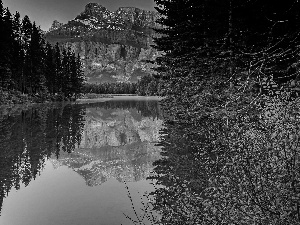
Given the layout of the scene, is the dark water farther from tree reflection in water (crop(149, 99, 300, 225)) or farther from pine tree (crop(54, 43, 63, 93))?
pine tree (crop(54, 43, 63, 93))

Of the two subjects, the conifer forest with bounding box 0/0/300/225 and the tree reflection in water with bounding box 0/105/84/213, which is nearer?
the conifer forest with bounding box 0/0/300/225

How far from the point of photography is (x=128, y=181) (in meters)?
9.27

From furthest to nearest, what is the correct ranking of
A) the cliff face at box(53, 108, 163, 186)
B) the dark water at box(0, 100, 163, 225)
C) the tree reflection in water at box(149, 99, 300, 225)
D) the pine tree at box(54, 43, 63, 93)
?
the pine tree at box(54, 43, 63, 93), the cliff face at box(53, 108, 163, 186), the dark water at box(0, 100, 163, 225), the tree reflection in water at box(149, 99, 300, 225)

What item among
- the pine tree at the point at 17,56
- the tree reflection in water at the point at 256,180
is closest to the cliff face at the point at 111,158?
the tree reflection in water at the point at 256,180

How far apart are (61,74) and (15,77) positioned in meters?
18.3

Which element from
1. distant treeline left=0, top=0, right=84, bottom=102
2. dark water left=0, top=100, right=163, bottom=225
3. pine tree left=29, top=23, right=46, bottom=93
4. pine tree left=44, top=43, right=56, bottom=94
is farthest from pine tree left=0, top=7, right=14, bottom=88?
dark water left=0, top=100, right=163, bottom=225

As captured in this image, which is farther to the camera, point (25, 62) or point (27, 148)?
point (25, 62)

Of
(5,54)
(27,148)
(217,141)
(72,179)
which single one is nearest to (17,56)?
(5,54)

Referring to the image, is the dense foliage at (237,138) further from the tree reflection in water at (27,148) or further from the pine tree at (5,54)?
the pine tree at (5,54)

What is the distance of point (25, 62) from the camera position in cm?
5544

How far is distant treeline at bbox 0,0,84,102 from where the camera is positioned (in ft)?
151

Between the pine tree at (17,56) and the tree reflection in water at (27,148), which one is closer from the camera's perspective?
the tree reflection in water at (27,148)

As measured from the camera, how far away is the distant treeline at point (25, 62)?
45938mm

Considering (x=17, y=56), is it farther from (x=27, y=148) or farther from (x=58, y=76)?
(x=27, y=148)
